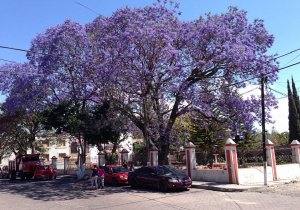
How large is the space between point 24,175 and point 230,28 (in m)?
25.2

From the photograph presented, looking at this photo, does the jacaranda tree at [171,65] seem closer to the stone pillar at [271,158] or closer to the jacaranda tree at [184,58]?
the jacaranda tree at [184,58]

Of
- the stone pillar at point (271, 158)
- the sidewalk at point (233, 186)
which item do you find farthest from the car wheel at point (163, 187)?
the stone pillar at point (271, 158)

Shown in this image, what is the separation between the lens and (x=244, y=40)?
83.0 feet

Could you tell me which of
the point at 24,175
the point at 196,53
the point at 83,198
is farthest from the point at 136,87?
the point at 24,175

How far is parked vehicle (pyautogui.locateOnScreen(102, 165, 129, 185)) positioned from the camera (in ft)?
88.5

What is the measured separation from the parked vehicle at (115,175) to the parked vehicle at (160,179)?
6.54ft

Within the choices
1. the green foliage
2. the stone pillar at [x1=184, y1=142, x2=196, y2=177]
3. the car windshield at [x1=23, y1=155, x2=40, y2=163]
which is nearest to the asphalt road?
the stone pillar at [x1=184, y1=142, x2=196, y2=177]

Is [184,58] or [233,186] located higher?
[184,58]

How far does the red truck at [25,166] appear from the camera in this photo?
131 ft

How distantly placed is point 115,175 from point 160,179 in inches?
218

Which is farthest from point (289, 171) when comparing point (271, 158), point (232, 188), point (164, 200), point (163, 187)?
point (164, 200)

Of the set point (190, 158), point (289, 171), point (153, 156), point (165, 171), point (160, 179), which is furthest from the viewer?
point (153, 156)

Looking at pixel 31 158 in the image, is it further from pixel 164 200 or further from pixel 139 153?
pixel 164 200

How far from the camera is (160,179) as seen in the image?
74.1 ft
